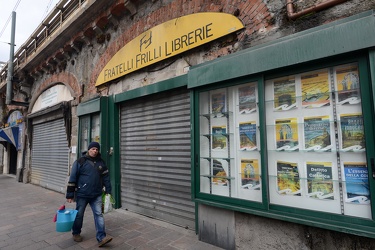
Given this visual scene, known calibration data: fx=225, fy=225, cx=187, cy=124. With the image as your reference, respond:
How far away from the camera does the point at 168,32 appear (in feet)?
15.7

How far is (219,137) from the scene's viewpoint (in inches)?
152

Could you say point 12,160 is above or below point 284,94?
below

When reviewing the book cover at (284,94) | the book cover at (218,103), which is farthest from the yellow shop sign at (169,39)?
the book cover at (284,94)

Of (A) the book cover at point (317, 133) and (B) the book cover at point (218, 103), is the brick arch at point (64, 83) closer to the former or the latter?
(B) the book cover at point (218, 103)

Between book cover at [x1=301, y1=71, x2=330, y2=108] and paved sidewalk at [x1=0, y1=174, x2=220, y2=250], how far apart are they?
105 inches

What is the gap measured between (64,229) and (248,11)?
4867 mm

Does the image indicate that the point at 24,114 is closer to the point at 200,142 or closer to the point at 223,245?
the point at 200,142

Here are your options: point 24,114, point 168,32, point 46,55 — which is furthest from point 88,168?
point 24,114

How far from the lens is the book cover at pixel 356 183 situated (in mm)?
2486

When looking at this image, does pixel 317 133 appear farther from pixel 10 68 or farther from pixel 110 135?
pixel 10 68

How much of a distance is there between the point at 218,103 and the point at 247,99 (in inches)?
21.7

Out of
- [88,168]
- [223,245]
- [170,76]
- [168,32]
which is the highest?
[168,32]

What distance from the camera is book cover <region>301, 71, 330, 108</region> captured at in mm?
2832

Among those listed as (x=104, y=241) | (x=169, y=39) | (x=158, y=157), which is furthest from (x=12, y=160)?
(x=169, y=39)
